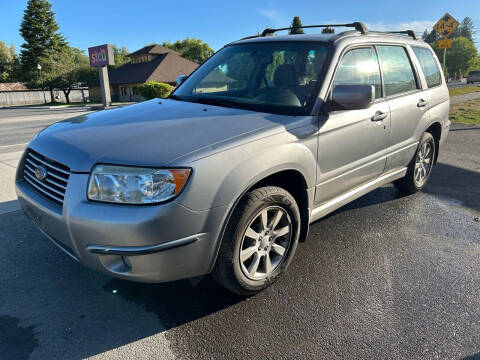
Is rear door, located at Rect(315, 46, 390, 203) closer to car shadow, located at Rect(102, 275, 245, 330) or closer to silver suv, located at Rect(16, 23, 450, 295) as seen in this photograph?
silver suv, located at Rect(16, 23, 450, 295)

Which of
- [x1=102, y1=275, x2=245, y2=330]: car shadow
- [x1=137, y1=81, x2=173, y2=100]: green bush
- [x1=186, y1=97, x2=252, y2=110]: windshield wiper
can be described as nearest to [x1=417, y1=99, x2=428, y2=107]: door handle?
[x1=186, y1=97, x2=252, y2=110]: windshield wiper

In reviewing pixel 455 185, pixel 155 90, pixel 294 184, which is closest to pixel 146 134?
pixel 294 184

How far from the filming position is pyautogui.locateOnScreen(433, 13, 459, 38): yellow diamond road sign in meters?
13.1

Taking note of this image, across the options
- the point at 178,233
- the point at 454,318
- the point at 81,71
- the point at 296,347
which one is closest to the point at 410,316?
the point at 454,318

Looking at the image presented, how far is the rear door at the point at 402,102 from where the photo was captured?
387cm

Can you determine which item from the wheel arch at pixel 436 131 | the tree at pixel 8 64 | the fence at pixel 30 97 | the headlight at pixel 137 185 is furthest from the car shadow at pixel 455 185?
the tree at pixel 8 64

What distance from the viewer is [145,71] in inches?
1834

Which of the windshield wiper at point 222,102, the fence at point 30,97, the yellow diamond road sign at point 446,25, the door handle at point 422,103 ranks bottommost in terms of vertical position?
the fence at point 30,97

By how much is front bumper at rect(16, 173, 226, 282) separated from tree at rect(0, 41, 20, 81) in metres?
66.4

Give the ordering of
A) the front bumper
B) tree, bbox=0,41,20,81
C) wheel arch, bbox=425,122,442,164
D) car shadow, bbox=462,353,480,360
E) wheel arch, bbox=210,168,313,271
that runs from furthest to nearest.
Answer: tree, bbox=0,41,20,81 < wheel arch, bbox=425,122,442,164 < wheel arch, bbox=210,168,313,271 < car shadow, bbox=462,353,480,360 < the front bumper

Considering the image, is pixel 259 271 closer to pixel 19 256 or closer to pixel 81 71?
pixel 19 256

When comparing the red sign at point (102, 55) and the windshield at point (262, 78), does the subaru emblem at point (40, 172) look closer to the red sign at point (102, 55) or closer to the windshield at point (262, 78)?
the windshield at point (262, 78)

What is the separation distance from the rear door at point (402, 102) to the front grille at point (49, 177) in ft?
9.87

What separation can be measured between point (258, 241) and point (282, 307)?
0.49m
